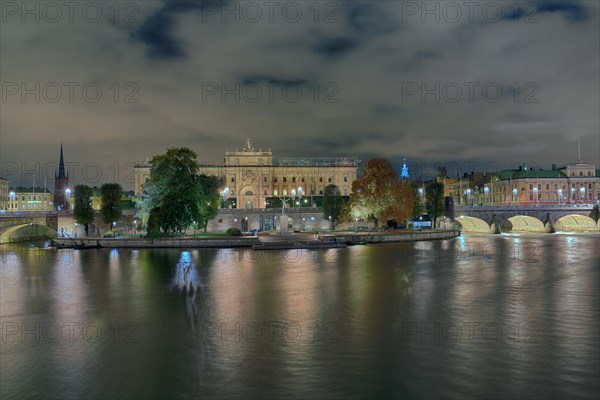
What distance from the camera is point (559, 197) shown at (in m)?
148

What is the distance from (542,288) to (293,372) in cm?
2578

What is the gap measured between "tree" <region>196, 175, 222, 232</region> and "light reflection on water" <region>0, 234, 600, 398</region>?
21.6 metres

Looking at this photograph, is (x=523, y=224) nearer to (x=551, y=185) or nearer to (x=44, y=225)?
(x=551, y=185)

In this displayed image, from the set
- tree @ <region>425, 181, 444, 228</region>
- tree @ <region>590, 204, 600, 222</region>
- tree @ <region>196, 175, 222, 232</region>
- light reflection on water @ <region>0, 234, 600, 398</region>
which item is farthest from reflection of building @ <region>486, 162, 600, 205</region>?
light reflection on water @ <region>0, 234, 600, 398</region>

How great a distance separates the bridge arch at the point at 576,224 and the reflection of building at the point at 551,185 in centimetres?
1886

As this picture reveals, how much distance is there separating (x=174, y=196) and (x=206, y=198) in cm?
671

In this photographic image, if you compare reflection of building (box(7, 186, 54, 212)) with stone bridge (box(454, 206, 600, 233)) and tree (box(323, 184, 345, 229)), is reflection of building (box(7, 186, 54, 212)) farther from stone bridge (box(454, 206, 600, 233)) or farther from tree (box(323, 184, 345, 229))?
stone bridge (box(454, 206, 600, 233))

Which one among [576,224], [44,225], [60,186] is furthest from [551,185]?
[60,186]

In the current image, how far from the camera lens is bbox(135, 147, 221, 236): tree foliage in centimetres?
6944

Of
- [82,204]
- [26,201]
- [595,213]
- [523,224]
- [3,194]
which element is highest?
[3,194]

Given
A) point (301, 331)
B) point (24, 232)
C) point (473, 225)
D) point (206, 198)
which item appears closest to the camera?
point (301, 331)

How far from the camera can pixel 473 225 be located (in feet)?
391

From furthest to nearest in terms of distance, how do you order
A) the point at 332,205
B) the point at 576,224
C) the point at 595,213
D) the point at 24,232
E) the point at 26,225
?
the point at 576,224, the point at 595,213, the point at 332,205, the point at 24,232, the point at 26,225

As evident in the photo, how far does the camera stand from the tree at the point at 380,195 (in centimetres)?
8150
